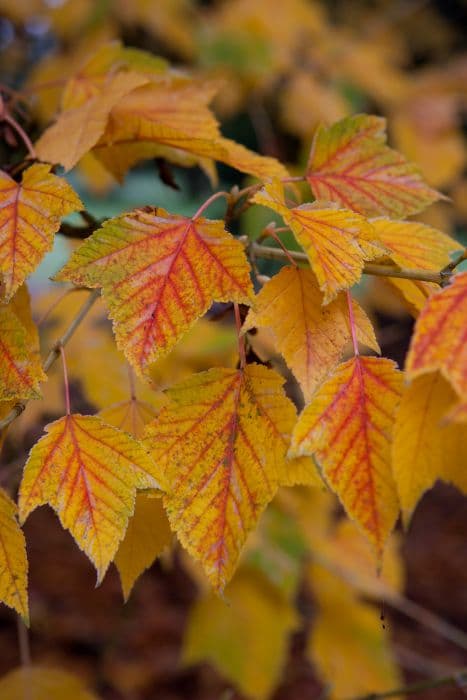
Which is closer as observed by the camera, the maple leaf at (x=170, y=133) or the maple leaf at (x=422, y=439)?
the maple leaf at (x=422, y=439)

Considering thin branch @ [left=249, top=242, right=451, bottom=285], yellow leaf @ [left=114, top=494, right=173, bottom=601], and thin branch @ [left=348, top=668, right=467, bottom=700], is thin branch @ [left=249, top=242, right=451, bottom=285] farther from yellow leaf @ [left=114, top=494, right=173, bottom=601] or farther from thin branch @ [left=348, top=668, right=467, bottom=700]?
thin branch @ [left=348, top=668, right=467, bottom=700]

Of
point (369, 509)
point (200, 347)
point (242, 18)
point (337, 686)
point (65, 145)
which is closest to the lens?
point (369, 509)

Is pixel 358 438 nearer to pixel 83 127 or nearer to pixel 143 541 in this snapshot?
pixel 143 541

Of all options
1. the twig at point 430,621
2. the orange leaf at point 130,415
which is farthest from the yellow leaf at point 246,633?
the orange leaf at point 130,415

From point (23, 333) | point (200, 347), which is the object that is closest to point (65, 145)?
point (23, 333)

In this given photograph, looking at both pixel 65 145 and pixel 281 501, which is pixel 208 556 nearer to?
pixel 65 145

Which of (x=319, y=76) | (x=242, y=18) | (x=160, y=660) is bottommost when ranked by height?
(x=160, y=660)

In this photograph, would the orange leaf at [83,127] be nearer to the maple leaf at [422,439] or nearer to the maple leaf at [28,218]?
the maple leaf at [28,218]
